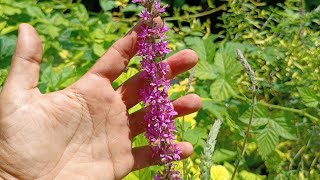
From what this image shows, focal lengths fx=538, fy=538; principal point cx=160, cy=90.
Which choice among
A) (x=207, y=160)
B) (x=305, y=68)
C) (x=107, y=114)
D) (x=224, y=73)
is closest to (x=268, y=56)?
(x=305, y=68)

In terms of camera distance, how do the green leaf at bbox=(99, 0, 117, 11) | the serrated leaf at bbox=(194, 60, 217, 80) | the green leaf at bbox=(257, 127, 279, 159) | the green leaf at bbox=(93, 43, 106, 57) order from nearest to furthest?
the green leaf at bbox=(257, 127, 279, 159) → the serrated leaf at bbox=(194, 60, 217, 80) → the green leaf at bbox=(93, 43, 106, 57) → the green leaf at bbox=(99, 0, 117, 11)

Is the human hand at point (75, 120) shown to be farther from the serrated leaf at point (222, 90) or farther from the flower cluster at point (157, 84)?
the serrated leaf at point (222, 90)

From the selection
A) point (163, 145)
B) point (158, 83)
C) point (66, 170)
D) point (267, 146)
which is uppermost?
point (158, 83)

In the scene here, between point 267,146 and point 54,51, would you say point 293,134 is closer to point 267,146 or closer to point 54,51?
point 267,146

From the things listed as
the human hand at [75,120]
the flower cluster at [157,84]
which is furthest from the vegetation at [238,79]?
the flower cluster at [157,84]

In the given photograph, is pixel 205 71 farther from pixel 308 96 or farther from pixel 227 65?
pixel 308 96

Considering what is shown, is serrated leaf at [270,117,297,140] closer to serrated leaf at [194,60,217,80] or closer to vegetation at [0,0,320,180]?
vegetation at [0,0,320,180]

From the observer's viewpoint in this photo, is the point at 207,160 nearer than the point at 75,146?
Yes

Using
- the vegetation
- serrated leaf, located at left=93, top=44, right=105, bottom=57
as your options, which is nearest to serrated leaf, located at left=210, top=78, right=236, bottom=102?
the vegetation
